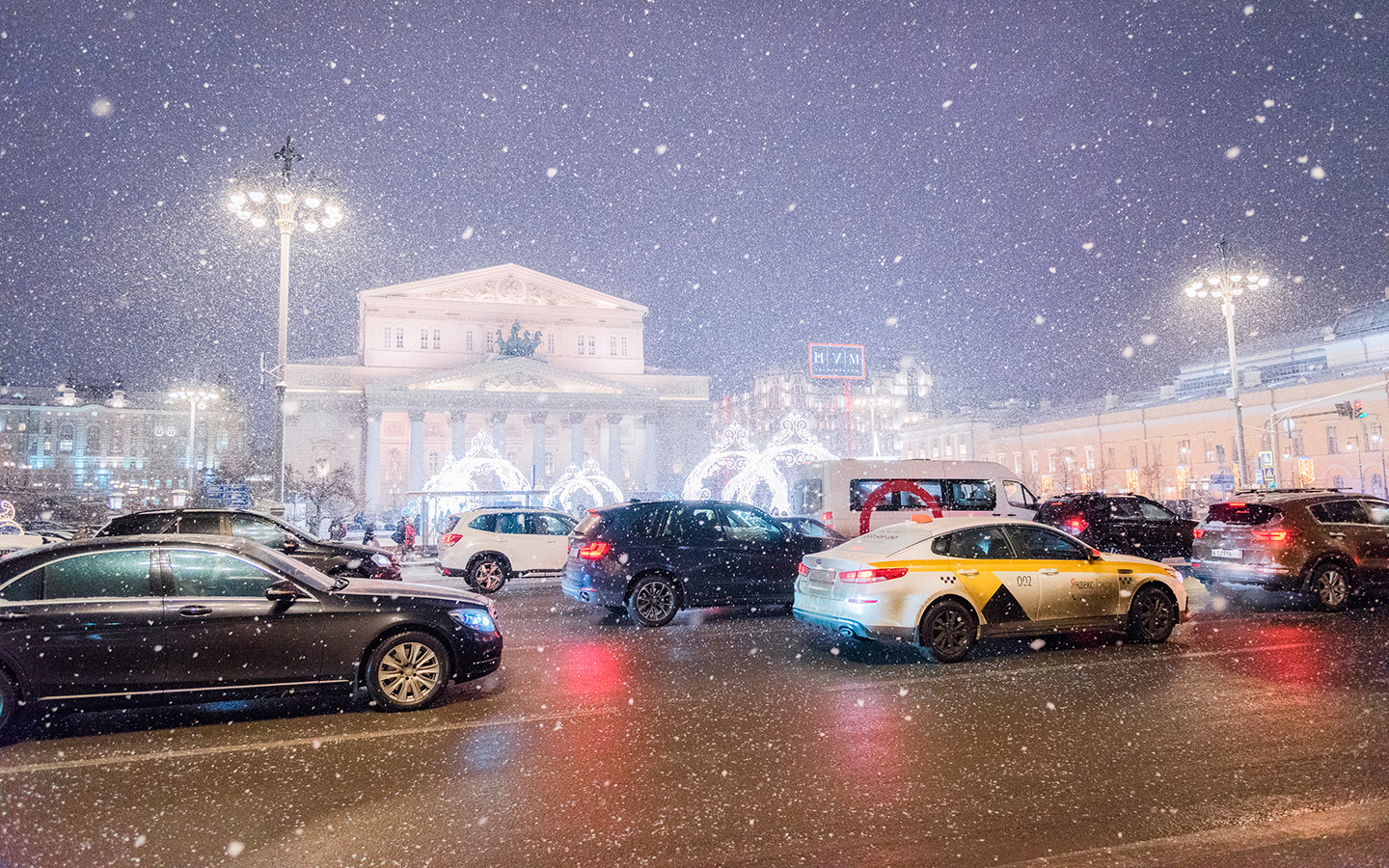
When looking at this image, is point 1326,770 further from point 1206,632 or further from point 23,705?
point 23,705

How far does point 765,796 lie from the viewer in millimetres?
4699

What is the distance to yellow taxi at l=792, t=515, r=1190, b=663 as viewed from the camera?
8.20m

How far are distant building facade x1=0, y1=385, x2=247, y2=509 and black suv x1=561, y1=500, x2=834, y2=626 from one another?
83.8 meters

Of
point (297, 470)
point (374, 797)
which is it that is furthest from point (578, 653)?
point (297, 470)

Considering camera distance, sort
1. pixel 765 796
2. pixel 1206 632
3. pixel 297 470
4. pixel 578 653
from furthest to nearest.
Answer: pixel 297 470, pixel 1206 632, pixel 578 653, pixel 765 796

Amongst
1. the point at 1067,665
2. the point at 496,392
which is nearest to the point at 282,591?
the point at 1067,665

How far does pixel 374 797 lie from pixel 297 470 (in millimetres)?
53584

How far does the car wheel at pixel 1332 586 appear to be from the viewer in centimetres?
1144

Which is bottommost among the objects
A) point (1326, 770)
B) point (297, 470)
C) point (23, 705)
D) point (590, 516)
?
point (1326, 770)

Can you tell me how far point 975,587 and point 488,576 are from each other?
1085 cm

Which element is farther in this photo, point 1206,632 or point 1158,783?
point 1206,632

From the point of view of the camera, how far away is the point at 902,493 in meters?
17.5

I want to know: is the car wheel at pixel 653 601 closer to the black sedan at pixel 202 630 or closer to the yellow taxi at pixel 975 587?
the yellow taxi at pixel 975 587

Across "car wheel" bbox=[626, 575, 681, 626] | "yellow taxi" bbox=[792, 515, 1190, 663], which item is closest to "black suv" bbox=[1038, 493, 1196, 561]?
"yellow taxi" bbox=[792, 515, 1190, 663]
